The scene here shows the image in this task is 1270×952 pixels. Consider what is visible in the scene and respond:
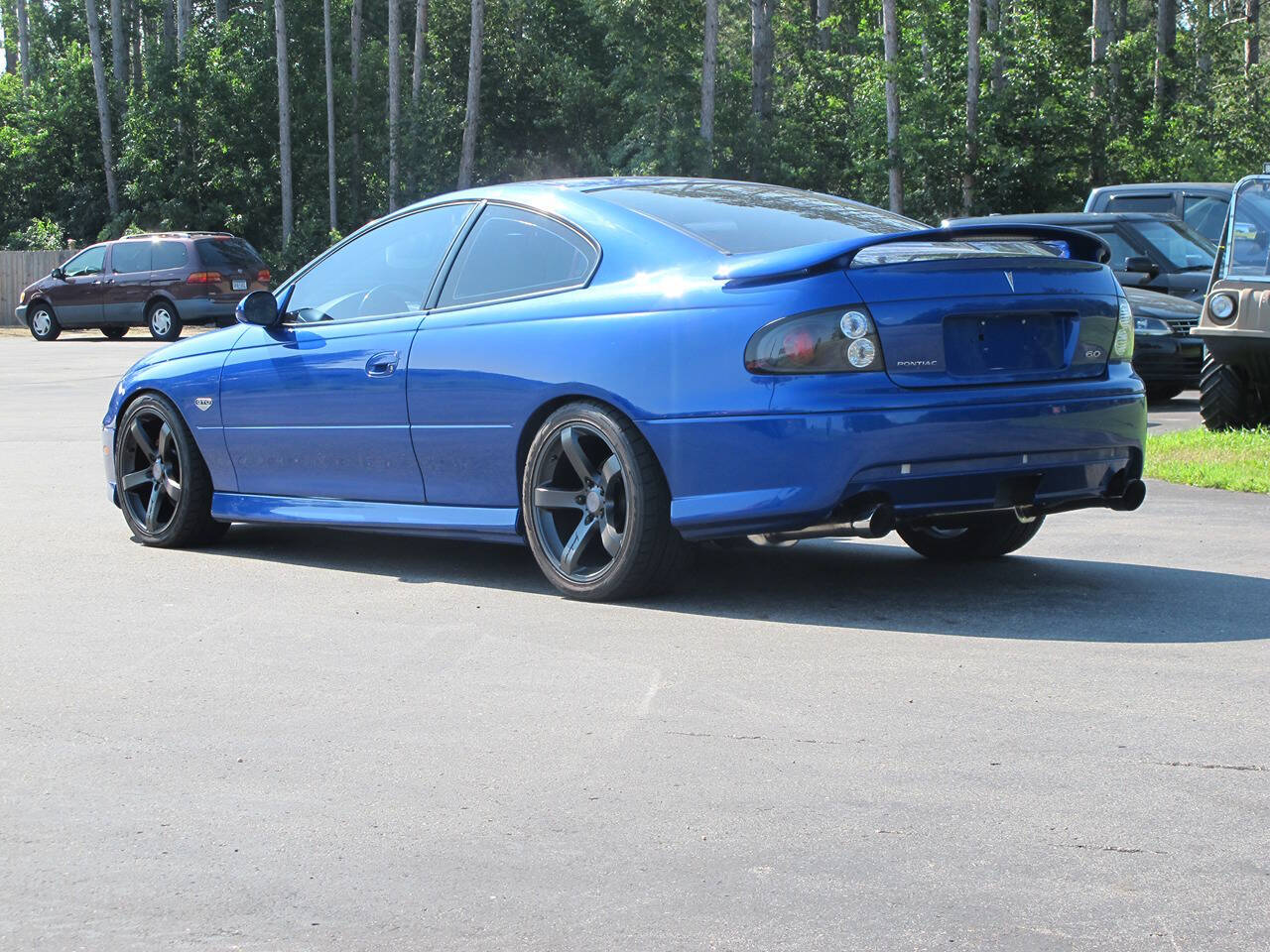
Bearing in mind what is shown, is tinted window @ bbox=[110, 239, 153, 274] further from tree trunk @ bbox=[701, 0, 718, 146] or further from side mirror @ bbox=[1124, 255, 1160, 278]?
side mirror @ bbox=[1124, 255, 1160, 278]

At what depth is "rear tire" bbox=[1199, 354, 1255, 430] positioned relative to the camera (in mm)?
12867

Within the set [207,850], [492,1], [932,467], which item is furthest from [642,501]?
[492,1]

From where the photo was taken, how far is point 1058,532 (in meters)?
8.32

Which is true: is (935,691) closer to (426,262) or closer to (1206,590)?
(1206,590)

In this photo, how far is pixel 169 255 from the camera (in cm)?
3309

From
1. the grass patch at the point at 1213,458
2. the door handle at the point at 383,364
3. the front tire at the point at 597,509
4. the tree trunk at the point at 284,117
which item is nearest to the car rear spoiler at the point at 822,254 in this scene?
the front tire at the point at 597,509

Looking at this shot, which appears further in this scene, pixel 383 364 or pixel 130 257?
pixel 130 257

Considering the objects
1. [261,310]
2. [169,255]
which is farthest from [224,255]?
[261,310]

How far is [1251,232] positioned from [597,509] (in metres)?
8.17

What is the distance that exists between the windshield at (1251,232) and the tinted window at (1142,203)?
8.10 m

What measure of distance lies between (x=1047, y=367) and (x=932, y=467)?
68 centimetres

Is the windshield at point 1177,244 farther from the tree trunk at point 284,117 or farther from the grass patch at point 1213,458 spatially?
the tree trunk at point 284,117

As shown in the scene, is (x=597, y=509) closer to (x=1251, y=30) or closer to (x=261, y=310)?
(x=261, y=310)

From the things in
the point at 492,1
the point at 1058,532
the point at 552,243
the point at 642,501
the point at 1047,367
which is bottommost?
the point at 1058,532
